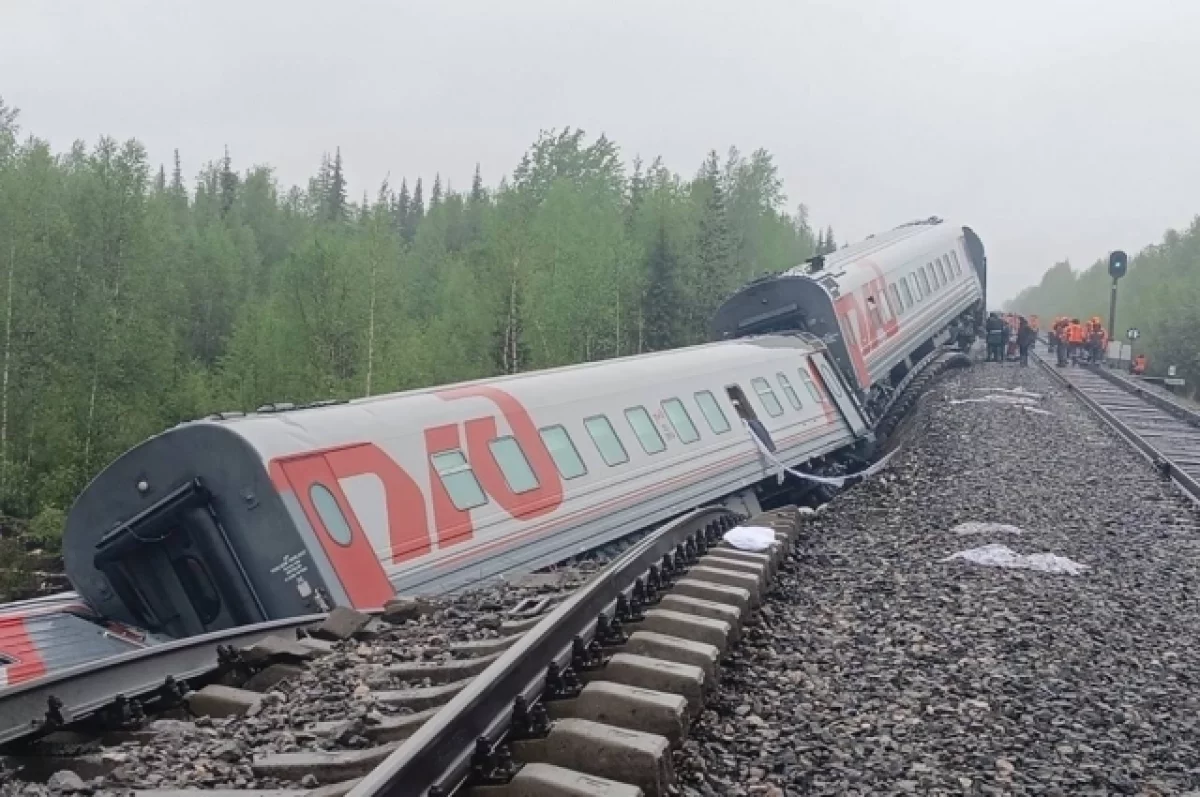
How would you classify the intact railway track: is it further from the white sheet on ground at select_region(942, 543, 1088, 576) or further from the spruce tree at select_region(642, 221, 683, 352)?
the spruce tree at select_region(642, 221, 683, 352)

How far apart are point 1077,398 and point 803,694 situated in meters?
19.2

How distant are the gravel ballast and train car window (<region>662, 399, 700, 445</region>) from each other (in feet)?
8.78

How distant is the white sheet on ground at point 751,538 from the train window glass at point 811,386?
28.3ft

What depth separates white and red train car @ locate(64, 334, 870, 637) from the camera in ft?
25.0

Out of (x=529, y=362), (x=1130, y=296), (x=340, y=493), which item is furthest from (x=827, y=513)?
(x=1130, y=296)

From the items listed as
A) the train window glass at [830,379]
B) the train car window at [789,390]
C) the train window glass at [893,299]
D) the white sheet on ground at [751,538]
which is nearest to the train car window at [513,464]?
the white sheet on ground at [751,538]

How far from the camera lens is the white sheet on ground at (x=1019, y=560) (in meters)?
7.54

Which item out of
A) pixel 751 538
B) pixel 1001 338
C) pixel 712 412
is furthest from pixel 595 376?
pixel 1001 338

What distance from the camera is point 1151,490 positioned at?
11.8 m

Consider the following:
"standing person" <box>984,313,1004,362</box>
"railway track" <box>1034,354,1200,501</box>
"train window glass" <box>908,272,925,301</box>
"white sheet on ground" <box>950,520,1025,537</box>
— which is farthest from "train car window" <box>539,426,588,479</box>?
"standing person" <box>984,313,1004,362</box>

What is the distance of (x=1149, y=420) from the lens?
19.8m

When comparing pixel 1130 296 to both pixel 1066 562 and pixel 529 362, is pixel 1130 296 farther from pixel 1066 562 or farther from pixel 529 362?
pixel 1066 562

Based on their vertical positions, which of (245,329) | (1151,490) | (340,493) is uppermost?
(245,329)

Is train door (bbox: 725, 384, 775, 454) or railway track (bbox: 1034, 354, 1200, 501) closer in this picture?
railway track (bbox: 1034, 354, 1200, 501)
